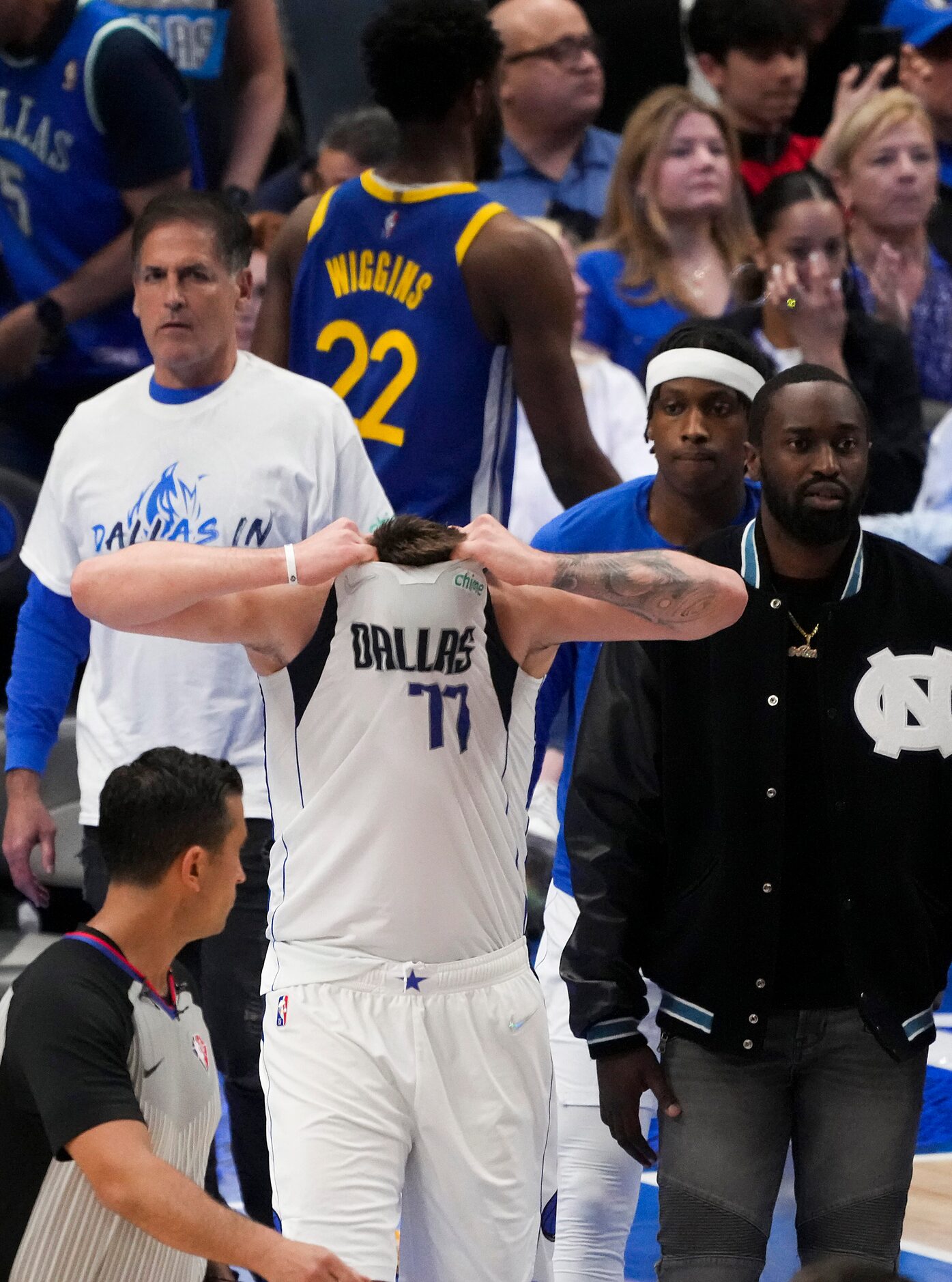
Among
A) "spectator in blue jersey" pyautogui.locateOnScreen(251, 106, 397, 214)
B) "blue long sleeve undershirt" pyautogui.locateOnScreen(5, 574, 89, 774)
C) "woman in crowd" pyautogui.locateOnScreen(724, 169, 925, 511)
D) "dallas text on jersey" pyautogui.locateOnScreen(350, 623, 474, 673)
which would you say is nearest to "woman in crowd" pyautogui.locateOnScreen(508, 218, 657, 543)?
"woman in crowd" pyautogui.locateOnScreen(724, 169, 925, 511)

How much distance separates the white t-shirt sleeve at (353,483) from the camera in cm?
416

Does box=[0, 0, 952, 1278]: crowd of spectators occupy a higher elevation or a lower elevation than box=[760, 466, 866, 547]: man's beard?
higher

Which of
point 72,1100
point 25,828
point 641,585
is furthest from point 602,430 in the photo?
point 72,1100

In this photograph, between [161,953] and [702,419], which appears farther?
[702,419]

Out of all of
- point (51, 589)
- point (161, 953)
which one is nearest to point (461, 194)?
point (51, 589)

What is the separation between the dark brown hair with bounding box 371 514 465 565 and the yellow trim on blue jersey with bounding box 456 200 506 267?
1560mm

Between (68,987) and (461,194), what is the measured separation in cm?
Answer: 235

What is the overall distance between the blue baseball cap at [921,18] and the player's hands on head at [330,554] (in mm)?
5017

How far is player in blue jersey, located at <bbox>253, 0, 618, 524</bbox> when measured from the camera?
15.0ft

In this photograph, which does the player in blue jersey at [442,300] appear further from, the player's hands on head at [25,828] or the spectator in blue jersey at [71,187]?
the spectator in blue jersey at [71,187]

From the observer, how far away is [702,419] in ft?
13.1

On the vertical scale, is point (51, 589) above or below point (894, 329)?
below

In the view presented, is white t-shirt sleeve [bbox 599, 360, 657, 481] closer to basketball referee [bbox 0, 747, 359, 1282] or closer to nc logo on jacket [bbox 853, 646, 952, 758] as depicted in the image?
nc logo on jacket [bbox 853, 646, 952, 758]

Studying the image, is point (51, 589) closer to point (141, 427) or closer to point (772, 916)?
point (141, 427)
